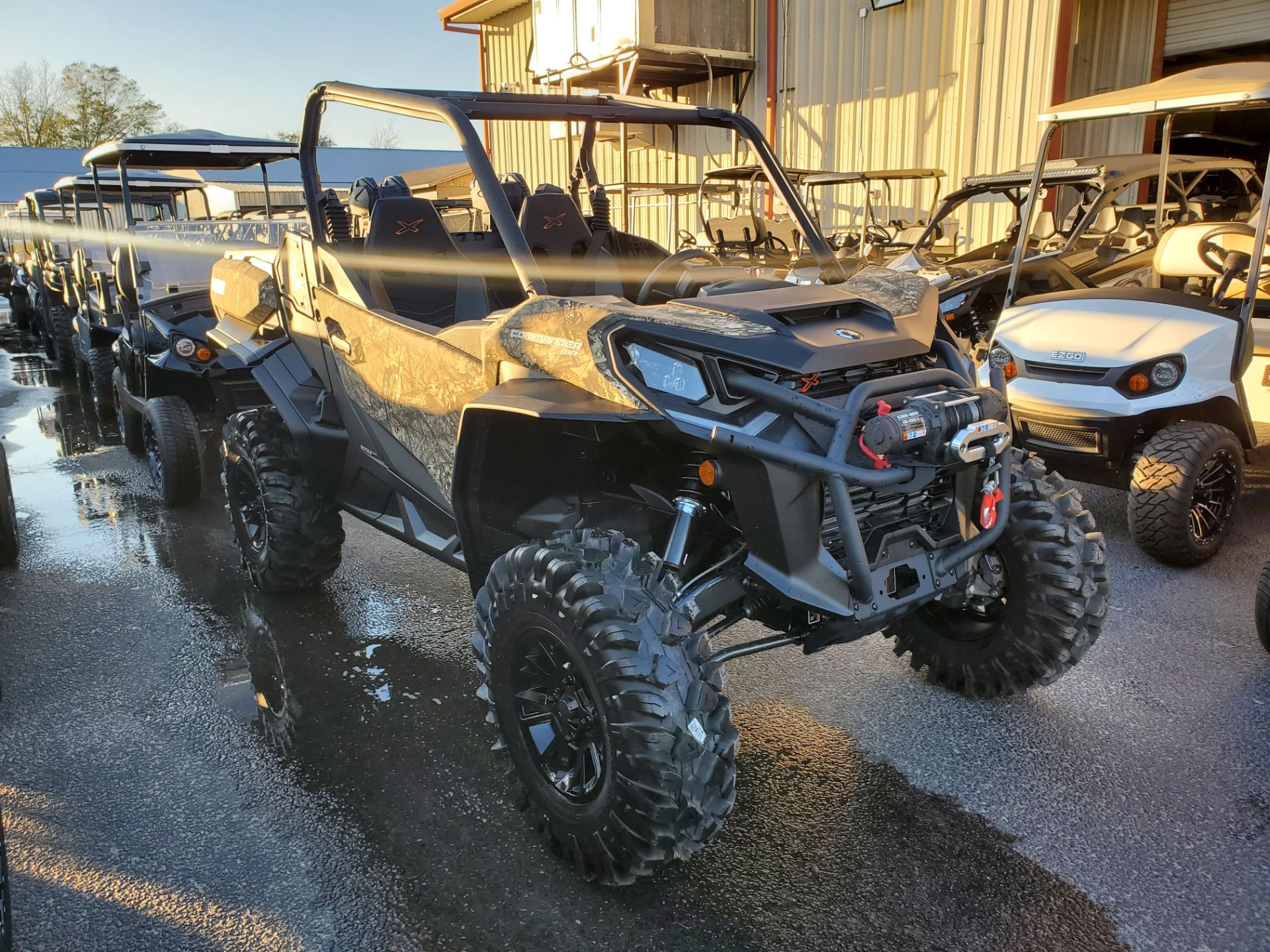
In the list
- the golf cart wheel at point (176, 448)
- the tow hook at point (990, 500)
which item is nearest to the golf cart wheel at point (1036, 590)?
the tow hook at point (990, 500)

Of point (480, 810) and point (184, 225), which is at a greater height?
point (184, 225)

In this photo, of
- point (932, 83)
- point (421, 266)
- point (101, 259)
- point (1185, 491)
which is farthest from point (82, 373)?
point (1185, 491)

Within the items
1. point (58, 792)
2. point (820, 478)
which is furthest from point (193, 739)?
point (820, 478)

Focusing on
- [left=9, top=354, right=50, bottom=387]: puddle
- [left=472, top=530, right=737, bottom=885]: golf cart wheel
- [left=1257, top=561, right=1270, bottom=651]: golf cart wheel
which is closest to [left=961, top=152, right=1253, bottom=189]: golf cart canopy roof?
[left=1257, top=561, right=1270, bottom=651]: golf cart wheel

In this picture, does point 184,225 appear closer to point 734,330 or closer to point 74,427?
point 74,427

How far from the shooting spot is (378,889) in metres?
2.43

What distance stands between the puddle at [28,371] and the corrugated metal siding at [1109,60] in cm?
1258

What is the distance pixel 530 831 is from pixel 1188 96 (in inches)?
198

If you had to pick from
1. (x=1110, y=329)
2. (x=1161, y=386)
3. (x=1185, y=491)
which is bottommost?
(x=1185, y=491)

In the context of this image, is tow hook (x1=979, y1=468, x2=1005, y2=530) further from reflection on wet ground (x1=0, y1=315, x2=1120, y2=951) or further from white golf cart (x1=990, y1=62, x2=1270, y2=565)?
white golf cart (x1=990, y1=62, x2=1270, y2=565)

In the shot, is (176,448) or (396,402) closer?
(396,402)

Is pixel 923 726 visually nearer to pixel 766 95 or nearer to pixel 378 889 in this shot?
pixel 378 889

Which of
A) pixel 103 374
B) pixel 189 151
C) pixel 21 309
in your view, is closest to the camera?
pixel 189 151

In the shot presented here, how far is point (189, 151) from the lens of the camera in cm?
678
